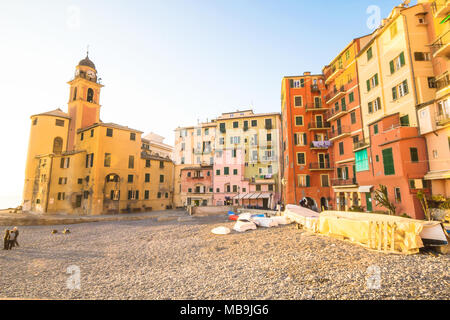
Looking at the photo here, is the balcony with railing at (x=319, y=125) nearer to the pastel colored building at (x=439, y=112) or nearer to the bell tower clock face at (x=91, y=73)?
the pastel colored building at (x=439, y=112)

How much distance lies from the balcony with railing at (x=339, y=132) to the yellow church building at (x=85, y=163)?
32633 millimetres

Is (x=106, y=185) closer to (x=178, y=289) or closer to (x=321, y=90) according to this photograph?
(x=178, y=289)

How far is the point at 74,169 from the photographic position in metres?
36.3

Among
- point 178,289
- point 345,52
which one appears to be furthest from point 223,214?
point 345,52

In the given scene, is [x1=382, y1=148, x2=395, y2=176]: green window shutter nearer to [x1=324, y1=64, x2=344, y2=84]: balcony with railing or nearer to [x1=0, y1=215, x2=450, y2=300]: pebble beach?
[x1=0, y1=215, x2=450, y2=300]: pebble beach

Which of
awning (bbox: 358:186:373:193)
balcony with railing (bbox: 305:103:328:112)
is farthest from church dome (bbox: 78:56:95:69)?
awning (bbox: 358:186:373:193)

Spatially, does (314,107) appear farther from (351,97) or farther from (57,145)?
(57,145)

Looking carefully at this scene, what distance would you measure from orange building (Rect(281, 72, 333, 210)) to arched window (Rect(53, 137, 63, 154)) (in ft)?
132

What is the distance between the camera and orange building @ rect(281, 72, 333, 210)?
3275cm

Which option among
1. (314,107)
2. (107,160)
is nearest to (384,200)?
(314,107)

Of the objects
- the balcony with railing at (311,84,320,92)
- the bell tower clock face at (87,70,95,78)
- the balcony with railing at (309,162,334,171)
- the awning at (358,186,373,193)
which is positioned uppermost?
the bell tower clock face at (87,70,95,78)

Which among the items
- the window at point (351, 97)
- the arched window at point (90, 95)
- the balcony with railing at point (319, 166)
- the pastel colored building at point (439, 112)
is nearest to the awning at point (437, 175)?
the pastel colored building at point (439, 112)

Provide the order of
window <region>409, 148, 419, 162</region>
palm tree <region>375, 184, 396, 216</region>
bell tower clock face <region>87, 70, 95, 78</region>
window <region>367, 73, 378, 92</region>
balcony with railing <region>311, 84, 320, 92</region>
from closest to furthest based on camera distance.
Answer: window <region>409, 148, 419, 162</region>, palm tree <region>375, 184, 396, 216</region>, window <region>367, 73, 378, 92</region>, balcony with railing <region>311, 84, 320, 92</region>, bell tower clock face <region>87, 70, 95, 78</region>

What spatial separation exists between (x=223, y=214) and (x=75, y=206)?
24.0 m
